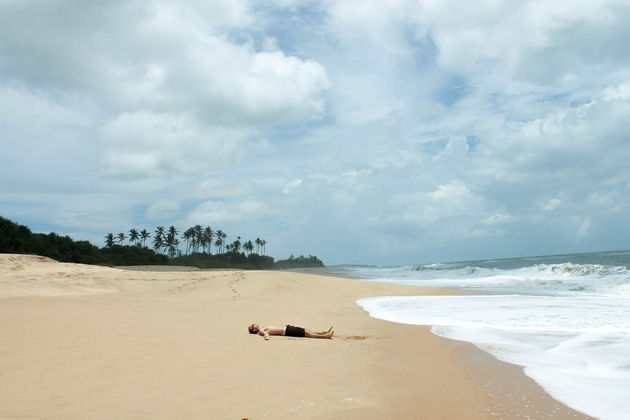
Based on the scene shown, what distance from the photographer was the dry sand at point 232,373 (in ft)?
11.0

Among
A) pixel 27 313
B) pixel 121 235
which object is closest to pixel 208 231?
pixel 121 235

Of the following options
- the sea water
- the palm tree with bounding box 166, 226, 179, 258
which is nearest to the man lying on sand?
the sea water

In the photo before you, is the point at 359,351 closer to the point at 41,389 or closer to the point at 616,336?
the point at 41,389

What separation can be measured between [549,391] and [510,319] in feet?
18.7

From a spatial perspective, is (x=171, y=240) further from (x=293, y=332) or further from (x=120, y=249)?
(x=293, y=332)

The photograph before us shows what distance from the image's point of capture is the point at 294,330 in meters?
7.06

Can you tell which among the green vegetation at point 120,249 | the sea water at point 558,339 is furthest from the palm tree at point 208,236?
the sea water at point 558,339

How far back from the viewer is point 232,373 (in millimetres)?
4371

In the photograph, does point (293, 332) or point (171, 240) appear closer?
point (293, 332)

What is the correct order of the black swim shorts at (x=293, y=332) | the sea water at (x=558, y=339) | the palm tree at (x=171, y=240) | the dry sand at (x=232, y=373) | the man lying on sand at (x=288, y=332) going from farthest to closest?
the palm tree at (x=171, y=240), the black swim shorts at (x=293, y=332), the man lying on sand at (x=288, y=332), the sea water at (x=558, y=339), the dry sand at (x=232, y=373)

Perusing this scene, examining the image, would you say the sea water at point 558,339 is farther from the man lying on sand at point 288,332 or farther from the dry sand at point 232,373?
the man lying on sand at point 288,332

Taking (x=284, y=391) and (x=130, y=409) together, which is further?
(x=284, y=391)

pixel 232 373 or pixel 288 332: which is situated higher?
pixel 232 373

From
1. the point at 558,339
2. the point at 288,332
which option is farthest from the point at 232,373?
the point at 558,339
